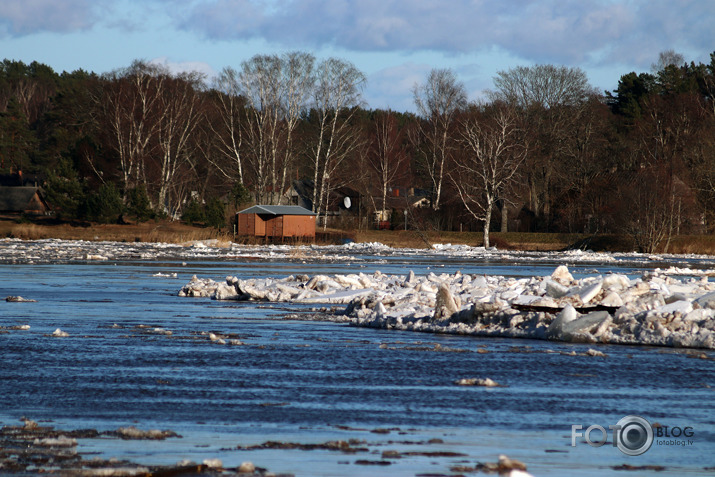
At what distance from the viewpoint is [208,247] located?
60156 millimetres

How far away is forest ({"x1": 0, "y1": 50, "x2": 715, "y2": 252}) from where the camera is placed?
69.6 metres

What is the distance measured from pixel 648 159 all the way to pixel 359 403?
74.2m

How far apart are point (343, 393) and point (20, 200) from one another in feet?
276

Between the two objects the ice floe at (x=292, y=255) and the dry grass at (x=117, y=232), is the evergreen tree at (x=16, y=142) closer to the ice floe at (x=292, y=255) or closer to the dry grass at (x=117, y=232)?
the dry grass at (x=117, y=232)

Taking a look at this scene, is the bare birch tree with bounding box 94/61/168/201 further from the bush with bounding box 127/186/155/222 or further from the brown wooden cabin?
the brown wooden cabin

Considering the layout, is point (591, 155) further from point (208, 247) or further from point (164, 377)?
point (164, 377)

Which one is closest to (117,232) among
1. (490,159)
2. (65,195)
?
(65,195)

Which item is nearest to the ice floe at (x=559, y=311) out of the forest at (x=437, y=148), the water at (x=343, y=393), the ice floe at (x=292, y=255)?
the water at (x=343, y=393)

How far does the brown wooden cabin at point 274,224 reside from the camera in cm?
7038

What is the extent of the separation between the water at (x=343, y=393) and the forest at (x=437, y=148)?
51433 millimetres

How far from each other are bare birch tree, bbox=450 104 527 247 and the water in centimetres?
5277

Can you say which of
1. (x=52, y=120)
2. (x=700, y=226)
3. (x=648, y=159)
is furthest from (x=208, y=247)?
(x=52, y=120)

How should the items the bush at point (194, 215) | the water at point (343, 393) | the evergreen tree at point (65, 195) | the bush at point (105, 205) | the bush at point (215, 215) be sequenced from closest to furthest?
the water at point (343, 393), the bush at point (105, 205), the evergreen tree at point (65, 195), the bush at point (215, 215), the bush at point (194, 215)

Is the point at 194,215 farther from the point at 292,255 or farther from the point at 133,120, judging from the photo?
the point at 292,255
